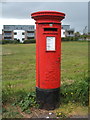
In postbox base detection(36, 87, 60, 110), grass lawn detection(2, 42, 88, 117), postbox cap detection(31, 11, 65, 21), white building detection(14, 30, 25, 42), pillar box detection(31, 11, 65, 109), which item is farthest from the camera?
white building detection(14, 30, 25, 42)

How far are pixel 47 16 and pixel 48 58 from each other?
805mm

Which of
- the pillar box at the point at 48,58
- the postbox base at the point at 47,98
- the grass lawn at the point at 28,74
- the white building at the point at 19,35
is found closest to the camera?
the pillar box at the point at 48,58

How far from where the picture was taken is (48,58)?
372 centimetres

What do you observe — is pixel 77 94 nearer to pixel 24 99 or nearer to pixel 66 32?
pixel 24 99

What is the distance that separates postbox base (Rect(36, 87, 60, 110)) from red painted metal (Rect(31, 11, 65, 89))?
81mm

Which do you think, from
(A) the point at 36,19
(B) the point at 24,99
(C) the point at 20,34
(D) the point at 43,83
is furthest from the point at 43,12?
(C) the point at 20,34

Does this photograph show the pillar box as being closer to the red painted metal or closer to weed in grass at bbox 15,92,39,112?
the red painted metal

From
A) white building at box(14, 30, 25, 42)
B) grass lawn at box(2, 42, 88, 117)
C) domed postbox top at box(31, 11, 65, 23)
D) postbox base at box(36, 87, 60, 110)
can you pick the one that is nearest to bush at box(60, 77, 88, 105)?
grass lawn at box(2, 42, 88, 117)

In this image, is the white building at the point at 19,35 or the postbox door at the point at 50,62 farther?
the white building at the point at 19,35

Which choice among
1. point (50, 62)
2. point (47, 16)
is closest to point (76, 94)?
point (50, 62)

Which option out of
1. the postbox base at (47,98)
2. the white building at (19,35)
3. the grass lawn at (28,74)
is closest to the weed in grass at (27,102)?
the postbox base at (47,98)

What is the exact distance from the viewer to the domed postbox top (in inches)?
140

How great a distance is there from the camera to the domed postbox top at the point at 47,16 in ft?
11.7

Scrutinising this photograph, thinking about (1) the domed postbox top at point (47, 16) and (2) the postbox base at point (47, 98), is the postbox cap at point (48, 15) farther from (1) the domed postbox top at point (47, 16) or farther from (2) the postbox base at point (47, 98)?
(2) the postbox base at point (47, 98)
